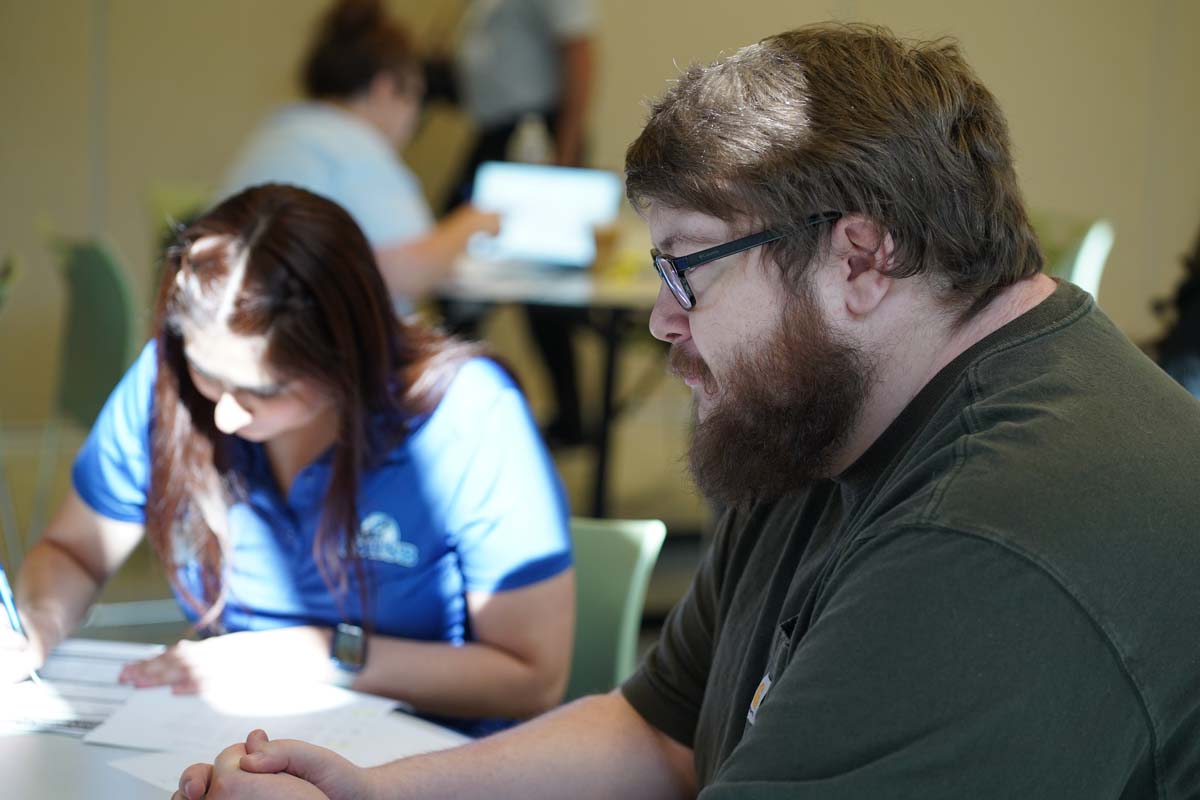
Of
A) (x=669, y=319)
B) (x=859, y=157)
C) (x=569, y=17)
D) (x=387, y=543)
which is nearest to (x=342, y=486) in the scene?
(x=387, y=543)

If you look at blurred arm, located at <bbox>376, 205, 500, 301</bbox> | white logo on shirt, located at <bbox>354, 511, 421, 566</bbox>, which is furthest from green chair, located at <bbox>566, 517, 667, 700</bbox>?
Result: blurred arm, located at <bbox>376, 205, 500, 301</bbox>

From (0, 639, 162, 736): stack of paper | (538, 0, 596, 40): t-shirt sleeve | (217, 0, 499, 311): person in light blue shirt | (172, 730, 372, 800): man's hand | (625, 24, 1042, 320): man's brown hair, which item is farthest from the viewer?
(538, 0, 596, 40): t-shirt sleeve

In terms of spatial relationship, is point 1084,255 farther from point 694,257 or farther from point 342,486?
point 694,257

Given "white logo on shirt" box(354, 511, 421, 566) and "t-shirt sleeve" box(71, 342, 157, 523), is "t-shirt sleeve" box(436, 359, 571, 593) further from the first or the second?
"t-shirt sleeve" box(71, 342, 157, 523)

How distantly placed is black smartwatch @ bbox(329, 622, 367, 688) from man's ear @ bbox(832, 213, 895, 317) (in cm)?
81

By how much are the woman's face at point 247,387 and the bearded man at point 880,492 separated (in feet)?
1.78

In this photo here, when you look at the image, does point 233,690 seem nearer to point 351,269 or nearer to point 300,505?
point 300,505

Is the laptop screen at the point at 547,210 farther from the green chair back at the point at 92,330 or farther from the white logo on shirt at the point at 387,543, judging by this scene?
→ the white logo on shirt at the point at 387,543

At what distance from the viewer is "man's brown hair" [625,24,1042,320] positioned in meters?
1.01

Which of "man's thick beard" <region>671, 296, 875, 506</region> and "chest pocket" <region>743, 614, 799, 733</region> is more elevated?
"man's thick beard" <region>671, 296, 875, 506</region>

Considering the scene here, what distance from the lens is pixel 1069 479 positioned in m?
0.85

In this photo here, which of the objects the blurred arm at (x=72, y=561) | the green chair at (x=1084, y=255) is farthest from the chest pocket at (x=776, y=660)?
the green chair at (x=1084, y=255)

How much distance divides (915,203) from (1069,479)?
264 millimetres

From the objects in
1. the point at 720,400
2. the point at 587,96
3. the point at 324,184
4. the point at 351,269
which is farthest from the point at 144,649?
the point at 587,96
